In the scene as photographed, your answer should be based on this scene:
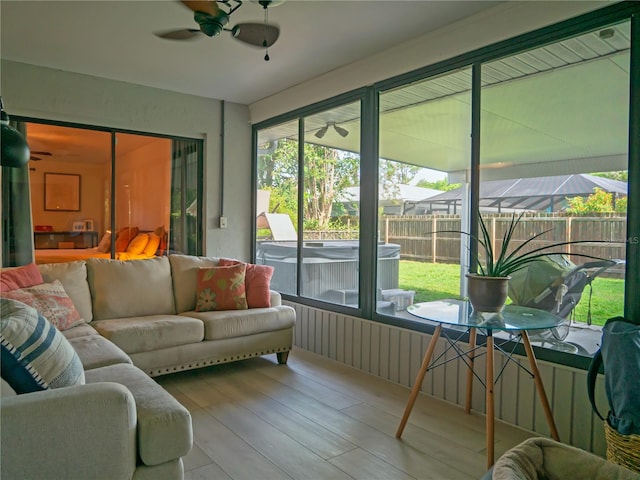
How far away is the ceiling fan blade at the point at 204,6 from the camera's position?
224cm

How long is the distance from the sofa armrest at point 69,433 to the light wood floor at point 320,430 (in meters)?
0.68

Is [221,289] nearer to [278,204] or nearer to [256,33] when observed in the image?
[278,204]

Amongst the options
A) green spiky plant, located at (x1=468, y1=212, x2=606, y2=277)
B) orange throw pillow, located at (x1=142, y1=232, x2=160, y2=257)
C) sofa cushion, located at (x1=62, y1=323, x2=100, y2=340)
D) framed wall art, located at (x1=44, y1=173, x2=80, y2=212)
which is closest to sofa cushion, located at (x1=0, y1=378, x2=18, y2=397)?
sofa cushion, located at (x1=62, y1=323, x2=100, y2=340)

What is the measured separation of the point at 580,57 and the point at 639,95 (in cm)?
44

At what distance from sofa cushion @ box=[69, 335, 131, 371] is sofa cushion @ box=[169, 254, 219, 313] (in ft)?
3.64

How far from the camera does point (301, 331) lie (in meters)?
4.36

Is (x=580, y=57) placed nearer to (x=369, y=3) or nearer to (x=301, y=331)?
(x=369, y=3)

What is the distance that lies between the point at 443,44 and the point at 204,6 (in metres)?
1.72

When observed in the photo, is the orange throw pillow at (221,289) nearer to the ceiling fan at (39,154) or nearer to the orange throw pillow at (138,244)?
the orange throw pillow at (138,244)

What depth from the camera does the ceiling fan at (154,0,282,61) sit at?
2.28 m

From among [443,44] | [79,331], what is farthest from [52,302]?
[443,44]

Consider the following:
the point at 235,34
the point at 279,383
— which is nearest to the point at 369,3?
the point at 235,34

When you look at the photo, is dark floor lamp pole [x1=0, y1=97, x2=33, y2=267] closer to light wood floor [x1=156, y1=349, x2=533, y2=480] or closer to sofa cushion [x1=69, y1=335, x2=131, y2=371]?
sofa cushion [x1=69, y1=335, x2=131, y2=371]

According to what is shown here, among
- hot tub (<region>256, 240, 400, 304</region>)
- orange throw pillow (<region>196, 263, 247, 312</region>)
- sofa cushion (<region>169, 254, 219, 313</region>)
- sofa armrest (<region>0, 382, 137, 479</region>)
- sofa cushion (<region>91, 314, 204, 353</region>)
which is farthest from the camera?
sofa cushion (<region>169, 254, 219, 313</region>)
